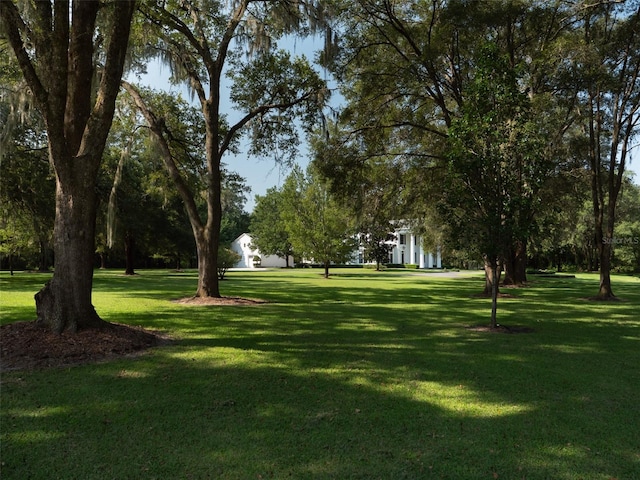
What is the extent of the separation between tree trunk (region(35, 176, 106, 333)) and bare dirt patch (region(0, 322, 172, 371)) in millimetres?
210

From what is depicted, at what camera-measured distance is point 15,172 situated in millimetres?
18578

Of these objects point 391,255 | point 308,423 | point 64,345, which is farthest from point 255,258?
point 308,423

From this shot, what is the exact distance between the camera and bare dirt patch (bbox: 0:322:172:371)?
587 cm

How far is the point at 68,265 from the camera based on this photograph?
676 centimetres

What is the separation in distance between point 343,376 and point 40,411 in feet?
10.7

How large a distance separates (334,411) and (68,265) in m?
4.92

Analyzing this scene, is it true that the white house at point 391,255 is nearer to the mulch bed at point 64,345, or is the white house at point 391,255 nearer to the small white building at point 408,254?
the small white building at point 408,254

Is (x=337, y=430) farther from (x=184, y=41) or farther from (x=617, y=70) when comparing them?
(x=617, y=70)

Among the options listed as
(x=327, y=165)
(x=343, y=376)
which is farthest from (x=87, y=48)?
(x=327, y=165)

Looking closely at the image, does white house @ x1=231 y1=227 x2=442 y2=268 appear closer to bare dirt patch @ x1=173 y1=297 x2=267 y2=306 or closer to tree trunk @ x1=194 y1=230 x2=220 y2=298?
tree trunk @ x1=194 y1=230 x2=220 y2=298

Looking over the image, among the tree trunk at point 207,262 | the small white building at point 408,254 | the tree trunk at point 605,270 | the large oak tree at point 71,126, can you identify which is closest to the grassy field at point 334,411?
the large oak tree at point 71,126

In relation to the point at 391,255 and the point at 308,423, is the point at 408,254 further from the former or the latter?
the point at 308,423

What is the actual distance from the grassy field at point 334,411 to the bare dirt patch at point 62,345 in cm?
40

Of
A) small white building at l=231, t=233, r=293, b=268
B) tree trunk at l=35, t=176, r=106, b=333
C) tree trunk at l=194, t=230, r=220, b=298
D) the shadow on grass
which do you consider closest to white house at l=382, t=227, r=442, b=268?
small white building at l=231, t=233, r=293, b=268
